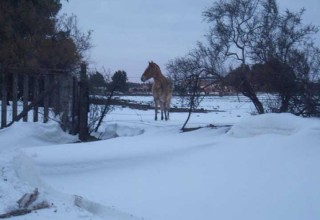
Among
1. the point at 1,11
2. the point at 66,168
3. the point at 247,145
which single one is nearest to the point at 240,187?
the point at 247,145

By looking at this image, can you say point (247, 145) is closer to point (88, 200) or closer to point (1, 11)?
point (88, 200)

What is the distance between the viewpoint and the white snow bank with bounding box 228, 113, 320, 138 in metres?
7.64

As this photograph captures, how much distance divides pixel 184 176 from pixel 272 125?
2.04 meters

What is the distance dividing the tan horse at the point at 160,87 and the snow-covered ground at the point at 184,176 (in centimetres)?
698

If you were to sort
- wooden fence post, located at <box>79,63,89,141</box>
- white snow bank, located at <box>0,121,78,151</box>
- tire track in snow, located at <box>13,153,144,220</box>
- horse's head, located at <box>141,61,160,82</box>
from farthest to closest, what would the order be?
horse's head, located at <box>141,61,160,82</box>, wooden fence post, located at <box>79,63,89,141</box>, white snow bank, located at <box>0,121,78,151</box>, tire track in snow, located at <box>13,153,144,220</box>

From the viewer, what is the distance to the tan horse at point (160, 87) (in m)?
16.4

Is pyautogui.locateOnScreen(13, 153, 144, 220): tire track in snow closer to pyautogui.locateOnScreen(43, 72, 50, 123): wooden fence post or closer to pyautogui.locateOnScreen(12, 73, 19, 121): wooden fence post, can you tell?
pyautogui.locateOnScreen(12, 73, 19, 121): wooden fence post

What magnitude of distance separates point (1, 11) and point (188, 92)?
1042 centimetres

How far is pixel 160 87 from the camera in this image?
1658cm

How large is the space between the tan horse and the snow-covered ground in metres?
6.98

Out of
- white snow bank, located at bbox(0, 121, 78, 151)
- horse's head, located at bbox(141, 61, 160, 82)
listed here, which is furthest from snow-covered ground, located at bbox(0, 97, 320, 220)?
horse's head, located at bbox(141, 61, 160, 82)

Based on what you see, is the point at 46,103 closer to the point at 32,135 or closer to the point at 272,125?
the point at 32,135

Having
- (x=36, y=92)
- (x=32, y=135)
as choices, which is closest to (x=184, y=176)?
(x=32, y=135)

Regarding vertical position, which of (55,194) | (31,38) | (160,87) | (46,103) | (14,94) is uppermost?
(31,38)
